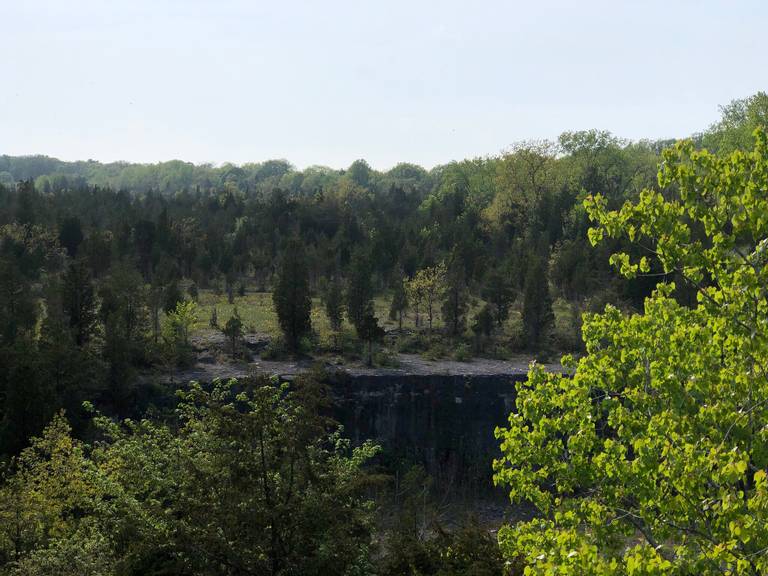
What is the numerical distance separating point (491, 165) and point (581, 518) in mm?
73244

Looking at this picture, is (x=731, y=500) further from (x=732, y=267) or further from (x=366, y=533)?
(x=366, y=533)

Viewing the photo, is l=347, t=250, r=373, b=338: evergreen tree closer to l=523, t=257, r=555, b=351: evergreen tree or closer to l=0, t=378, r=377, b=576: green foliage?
l=523, t=257, r=555, b=351: evergreen tree

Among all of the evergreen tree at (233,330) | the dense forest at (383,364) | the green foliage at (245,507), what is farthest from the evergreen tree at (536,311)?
the green foliage at (245,507)

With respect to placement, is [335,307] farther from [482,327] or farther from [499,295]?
[499,295]

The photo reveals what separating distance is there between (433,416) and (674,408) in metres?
26.5

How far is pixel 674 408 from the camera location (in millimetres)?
7918

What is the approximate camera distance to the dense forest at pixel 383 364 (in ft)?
25.6

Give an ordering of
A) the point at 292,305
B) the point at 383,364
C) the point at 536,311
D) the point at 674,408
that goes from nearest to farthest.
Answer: the point at 674,408 < the point at 383,364 < the point at 292,305 < the point at 536,311

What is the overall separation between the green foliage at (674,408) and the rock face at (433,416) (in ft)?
76.9

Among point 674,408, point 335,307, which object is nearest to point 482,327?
point 335,307

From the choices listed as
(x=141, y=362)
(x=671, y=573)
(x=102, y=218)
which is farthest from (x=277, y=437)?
(x=102, y=218)

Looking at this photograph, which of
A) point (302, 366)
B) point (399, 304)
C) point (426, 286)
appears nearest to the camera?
point (302, 366)

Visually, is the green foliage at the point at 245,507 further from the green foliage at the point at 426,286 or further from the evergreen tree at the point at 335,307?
the green foliage at the point at 426,286

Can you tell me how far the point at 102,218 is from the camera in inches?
2463
